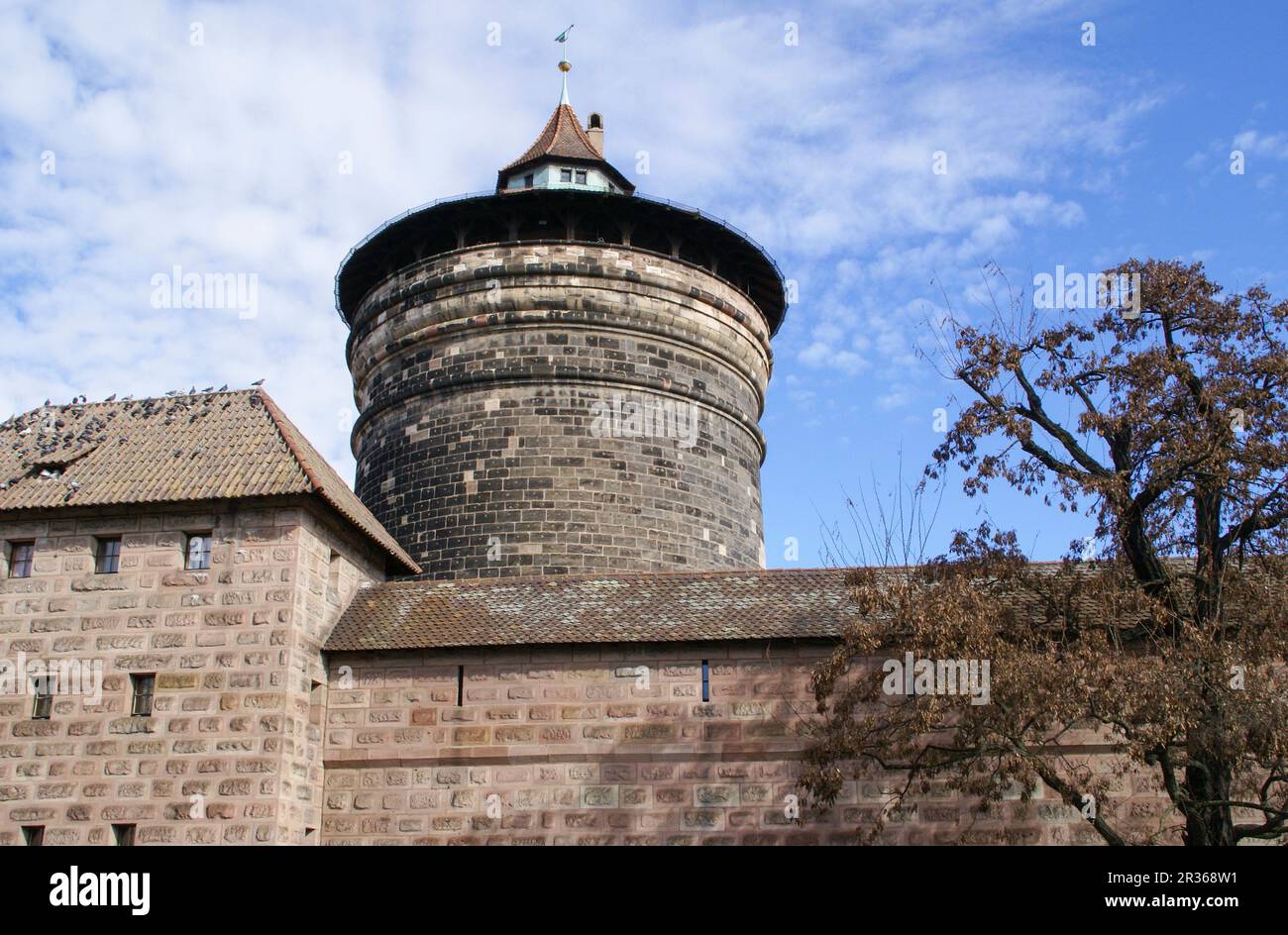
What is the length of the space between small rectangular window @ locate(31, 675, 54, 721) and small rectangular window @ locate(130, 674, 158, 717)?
3.03ft

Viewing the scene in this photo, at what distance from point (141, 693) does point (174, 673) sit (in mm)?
507

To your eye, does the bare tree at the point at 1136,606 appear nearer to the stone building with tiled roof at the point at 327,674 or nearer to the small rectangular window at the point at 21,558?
the stone building with tiled roof at the point at 327,674

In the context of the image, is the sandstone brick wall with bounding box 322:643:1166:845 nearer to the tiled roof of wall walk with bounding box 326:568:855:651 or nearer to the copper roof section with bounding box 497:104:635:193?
the tiled roof of wall walk with bounding box 326:568:855:651

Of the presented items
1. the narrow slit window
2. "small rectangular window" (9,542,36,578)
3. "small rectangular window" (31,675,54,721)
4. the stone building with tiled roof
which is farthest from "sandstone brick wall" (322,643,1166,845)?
"small rectangular window" (9,542,36,578)

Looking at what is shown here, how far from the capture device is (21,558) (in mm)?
16625

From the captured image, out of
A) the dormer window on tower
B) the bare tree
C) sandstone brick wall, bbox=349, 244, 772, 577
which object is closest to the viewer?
the bare tree

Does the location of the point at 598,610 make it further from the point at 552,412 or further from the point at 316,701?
the point at 552,412

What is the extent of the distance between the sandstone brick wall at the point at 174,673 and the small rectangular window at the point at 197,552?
103mm

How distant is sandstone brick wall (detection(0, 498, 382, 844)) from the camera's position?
1505cm

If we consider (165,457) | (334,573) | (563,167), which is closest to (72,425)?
(165,457)

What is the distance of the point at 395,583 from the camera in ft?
58.7

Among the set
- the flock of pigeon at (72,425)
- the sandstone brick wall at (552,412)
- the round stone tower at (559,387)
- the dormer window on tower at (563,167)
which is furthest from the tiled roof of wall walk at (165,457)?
the dormer window on tower at (563,167)

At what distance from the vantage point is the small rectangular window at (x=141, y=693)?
1564cm
